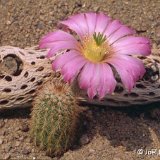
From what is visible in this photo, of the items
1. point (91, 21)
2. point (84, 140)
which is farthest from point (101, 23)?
point (84, 140)

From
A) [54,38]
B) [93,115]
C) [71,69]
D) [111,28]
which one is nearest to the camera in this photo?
[71,69]

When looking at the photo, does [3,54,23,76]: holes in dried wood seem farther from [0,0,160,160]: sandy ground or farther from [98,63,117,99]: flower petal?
[98,63,117,99]: flower petal

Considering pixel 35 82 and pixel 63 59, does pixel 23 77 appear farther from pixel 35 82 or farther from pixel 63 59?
pixel 63 59

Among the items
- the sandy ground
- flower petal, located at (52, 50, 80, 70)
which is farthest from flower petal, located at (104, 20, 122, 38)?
the sandy ground

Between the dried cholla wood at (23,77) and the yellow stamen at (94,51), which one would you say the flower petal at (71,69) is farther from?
the dried cholla wood at (23,77)

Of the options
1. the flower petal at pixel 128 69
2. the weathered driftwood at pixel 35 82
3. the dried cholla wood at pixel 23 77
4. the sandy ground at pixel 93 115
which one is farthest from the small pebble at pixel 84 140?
the flower petal at pixel 128 69

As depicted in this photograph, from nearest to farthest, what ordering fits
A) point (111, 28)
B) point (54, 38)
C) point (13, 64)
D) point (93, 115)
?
point (54, 38) < point (111, 28) < point (93, 115) < point (13, 64)

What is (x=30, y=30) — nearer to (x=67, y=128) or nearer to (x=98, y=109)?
(x=98, y=109)
